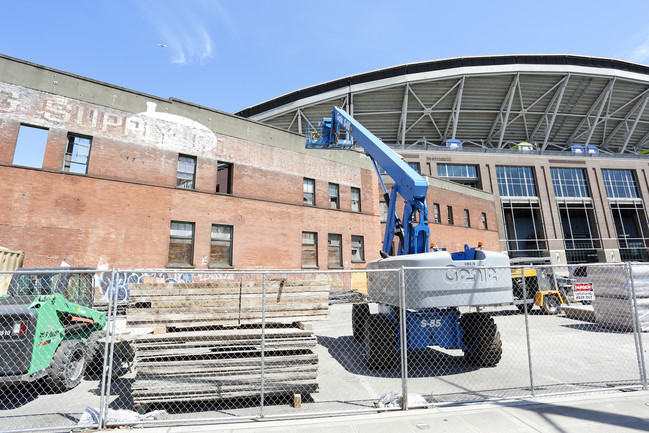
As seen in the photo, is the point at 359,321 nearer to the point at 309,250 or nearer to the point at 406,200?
the point at 406,200

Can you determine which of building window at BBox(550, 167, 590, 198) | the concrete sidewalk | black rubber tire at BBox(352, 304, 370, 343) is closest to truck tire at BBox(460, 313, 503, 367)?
the concrete sidewalk

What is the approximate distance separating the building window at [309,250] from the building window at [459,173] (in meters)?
26.6

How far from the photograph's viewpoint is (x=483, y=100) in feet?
160

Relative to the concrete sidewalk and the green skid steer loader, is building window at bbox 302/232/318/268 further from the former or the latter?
the concrete sidewalk

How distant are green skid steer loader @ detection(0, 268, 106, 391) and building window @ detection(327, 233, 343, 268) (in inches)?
623

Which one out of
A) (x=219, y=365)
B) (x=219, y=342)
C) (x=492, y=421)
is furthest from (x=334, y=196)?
(x=492, y=421)

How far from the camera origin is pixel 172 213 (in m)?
16.7

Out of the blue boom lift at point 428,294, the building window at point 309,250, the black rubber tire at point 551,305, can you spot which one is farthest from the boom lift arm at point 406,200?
the building window at point 309,250

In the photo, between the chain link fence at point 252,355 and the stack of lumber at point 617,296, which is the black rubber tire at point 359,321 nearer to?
the chain link fence at point 252,355

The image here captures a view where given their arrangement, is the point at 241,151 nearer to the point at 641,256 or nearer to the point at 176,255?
the point at 176,255

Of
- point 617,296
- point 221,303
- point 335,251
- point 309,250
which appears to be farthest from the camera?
point 335,251

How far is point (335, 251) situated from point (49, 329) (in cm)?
1783

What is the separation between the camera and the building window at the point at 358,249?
23.7m

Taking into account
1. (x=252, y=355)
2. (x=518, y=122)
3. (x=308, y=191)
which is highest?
(x=518, y=122)
